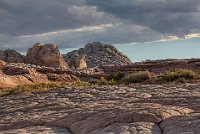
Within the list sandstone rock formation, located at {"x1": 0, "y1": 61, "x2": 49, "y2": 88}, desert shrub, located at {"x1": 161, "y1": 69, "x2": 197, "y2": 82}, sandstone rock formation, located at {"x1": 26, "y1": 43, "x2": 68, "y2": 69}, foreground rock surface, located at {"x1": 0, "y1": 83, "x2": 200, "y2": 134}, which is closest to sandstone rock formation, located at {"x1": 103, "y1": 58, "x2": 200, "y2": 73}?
sandstone rock formation, located at {"x1": 26, "y1": 43, "x2": 68, "y2": 69}

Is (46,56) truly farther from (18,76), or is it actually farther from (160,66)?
(18,76)

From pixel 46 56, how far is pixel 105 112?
52.3m

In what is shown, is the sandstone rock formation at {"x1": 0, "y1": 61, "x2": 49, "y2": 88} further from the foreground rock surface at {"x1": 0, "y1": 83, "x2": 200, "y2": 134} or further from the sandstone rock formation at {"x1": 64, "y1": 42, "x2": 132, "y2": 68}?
the sandstone rock formation at {"x1": 64, "y1": 42, "x2": 132, "y2": 68}

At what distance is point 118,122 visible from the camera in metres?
15.0

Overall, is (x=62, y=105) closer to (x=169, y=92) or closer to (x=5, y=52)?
(x=169, y=92)

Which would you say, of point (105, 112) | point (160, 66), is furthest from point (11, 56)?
point (105, 112)

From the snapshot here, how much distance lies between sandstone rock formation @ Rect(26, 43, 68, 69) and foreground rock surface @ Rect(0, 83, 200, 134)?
42.7 meters

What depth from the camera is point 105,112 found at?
1638 centimetres

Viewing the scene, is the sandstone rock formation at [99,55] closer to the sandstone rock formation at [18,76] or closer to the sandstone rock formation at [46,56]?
the sandstone rock formation at [46,56]

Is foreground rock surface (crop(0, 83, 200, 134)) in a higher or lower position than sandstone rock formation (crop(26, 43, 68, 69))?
lower

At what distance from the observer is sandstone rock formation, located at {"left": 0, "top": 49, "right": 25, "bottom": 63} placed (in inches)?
2766

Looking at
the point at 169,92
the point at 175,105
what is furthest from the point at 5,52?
the point at 175,105

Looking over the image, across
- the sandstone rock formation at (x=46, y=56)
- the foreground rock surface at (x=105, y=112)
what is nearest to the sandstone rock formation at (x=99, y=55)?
the sandstone rock formation at (x=46, y=56)

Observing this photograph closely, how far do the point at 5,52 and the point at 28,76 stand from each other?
26799 mm
